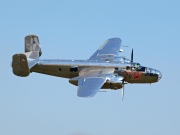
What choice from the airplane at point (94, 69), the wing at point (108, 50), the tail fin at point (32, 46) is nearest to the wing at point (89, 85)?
the airplane at point (94, 69)

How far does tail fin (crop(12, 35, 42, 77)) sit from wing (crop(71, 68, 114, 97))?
5.51m

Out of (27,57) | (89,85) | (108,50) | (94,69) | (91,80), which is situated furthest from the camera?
(108,50)

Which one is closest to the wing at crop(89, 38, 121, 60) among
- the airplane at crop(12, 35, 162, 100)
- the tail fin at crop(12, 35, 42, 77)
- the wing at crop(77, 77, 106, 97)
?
the airplane at crop(12, 35, 162, 100)

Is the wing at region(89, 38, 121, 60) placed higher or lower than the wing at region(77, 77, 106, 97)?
higher

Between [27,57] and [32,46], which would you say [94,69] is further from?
[32,46]

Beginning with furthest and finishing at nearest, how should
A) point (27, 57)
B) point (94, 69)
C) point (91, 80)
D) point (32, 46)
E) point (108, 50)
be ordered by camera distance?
1. point (108, 50)
2. point (32, 46)
3. point (27, 57)
4. point (94, 69)
5. point (91, 80)

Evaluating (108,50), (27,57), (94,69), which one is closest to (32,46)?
(27,57)

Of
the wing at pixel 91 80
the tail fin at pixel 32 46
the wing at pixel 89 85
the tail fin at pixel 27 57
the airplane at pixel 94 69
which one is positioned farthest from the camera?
the tail fin at pixel 32 46

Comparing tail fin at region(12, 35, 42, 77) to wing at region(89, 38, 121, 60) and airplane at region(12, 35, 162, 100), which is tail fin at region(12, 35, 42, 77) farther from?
wing at region(89, 38, 121, 60)

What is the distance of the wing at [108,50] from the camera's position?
63644mm

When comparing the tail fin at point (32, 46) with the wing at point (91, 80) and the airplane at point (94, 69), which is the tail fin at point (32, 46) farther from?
the wing at point (91, 80)

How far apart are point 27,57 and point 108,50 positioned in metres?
9.06

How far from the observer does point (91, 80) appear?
55.9 meters

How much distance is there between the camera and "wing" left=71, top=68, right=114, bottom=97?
52.5m
